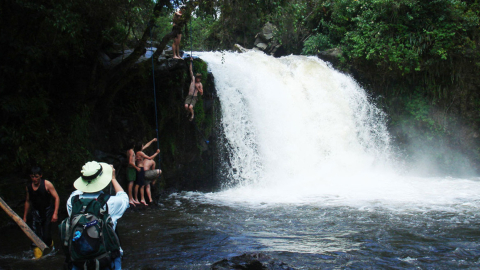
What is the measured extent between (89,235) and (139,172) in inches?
237

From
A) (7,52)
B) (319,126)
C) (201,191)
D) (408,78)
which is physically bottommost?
(201,191)

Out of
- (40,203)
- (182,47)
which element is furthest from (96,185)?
(182,47)

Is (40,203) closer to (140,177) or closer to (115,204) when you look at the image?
(115,204)

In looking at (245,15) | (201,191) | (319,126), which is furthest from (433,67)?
(201,191)

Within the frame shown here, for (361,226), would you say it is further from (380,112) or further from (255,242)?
(380,112)

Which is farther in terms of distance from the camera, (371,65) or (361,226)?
(371,65)

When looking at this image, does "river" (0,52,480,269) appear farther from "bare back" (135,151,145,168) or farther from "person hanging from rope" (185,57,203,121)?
"person hanging from rope" (185,57,203,121)

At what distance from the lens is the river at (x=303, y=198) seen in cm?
534

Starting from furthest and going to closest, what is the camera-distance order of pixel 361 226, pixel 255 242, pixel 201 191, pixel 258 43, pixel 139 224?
pixel 258 43, pixel 201 191, pixel 139 224, pixel 361 226, pixel 255 242

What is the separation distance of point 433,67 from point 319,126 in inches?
195

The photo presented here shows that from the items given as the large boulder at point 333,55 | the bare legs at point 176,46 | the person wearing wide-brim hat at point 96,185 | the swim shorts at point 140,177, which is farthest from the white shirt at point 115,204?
the large boulder at point 333,55

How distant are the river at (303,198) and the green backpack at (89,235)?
2210mm

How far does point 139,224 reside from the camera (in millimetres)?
7102

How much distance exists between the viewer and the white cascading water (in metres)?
10.3
